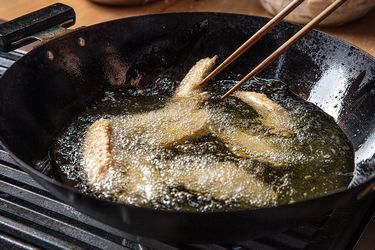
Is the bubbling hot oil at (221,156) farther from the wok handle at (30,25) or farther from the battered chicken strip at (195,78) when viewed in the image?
the wok handle at (30,25)

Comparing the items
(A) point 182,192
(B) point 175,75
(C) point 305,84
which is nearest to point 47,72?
(B) point 175,75

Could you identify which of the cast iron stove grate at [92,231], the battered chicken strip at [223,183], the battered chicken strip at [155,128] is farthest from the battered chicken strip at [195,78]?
the cast iron stove grate at [92,231]

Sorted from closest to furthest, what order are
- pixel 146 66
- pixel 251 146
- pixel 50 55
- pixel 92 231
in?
pixel 92 231
pixel 251 146
pixel 50 55
pixel 146 66

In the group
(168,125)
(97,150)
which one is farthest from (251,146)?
(97,150)

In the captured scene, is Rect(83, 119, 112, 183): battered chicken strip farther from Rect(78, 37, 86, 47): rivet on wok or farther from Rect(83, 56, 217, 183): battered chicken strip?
Rect(78, 37, 86, 47): rivet on wok

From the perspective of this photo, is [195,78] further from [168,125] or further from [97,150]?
[97,150]

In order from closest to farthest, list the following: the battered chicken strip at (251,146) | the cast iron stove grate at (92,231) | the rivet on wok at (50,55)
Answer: the cast iron stove grate at (92,231), the battered chicken strip at (251,146), the rivet on wok at (50,55)

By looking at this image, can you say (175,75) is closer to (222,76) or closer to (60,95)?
(222,76)
